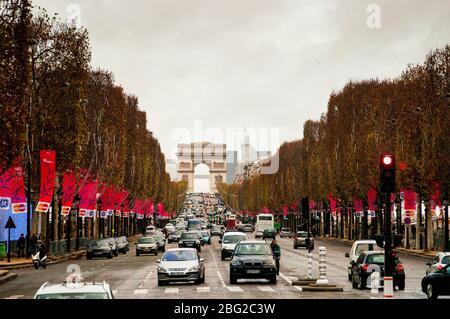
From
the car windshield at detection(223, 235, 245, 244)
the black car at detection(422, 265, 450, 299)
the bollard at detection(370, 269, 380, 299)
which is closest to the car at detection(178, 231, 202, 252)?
the car windshield at detection(223, 235, 245, 244)

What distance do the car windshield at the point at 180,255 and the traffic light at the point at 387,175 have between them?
1662cm

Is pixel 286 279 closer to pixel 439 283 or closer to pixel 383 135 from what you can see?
pixel 439 283

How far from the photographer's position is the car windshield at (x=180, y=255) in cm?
3853

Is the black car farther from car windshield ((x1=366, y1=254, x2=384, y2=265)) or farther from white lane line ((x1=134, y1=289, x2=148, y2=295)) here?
white lane line ((x1=134, y1=289, x2=148, y2=295))

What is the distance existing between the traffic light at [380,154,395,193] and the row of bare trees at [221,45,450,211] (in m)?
43.2

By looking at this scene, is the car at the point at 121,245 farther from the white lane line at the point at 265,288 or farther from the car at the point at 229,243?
the white lane line at the point at 265,288

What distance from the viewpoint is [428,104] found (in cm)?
7006

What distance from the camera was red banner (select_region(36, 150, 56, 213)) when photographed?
56.8m

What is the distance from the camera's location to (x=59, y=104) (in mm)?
66250

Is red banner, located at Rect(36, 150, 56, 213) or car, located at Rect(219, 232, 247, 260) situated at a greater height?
red banner, located at Rect(36, 150, 56, 213)

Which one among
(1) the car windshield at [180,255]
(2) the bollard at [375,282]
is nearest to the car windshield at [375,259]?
(2) the bollard at [375,282]

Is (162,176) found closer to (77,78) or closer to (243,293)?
(77,78)

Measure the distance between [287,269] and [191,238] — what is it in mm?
25251
